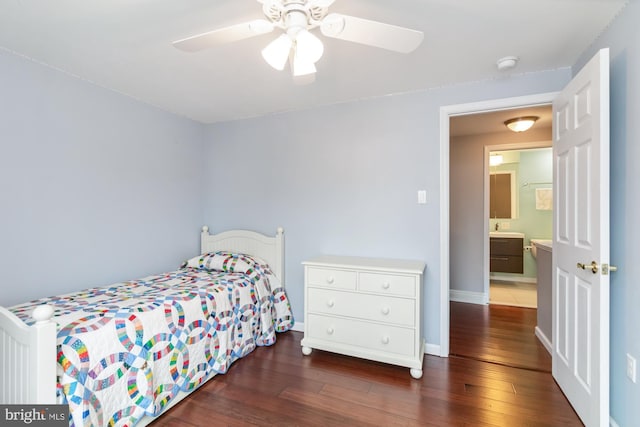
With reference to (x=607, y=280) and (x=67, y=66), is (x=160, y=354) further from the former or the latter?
(x=607, y=280)

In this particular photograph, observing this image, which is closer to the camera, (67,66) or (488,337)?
(67,66)

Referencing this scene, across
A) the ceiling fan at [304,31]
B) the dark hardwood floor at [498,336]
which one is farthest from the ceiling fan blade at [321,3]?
the dark hardwood floor at [498,336]

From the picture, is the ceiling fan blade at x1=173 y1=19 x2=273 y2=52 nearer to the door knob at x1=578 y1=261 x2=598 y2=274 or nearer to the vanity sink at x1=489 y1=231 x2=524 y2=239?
the door knob at x1=578 y1=261 x2=598 y2=274

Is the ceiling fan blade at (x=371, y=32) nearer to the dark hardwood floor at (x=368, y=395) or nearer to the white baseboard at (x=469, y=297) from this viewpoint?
the dark hardwood floor at (x=368, y=395)

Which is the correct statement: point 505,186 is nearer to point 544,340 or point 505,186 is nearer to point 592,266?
point 544,340

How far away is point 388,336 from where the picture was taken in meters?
2.31

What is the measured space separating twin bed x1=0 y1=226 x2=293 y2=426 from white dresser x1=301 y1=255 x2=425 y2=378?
555 mm

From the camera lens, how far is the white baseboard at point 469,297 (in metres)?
4.04

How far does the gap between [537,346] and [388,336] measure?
152cm

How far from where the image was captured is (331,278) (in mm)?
2498

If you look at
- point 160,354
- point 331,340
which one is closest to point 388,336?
point 331,340

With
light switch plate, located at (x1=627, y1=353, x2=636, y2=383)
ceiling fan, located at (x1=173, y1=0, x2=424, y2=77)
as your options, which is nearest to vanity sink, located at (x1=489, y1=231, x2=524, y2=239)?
light switch plate, located at (x1=627, y1=353, x2=636, y2=383)

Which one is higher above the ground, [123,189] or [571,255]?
[123,189]

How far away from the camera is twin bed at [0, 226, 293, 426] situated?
133 centimetres
